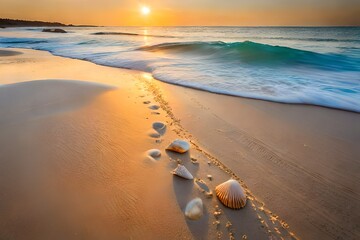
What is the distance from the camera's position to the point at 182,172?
6.20 ft

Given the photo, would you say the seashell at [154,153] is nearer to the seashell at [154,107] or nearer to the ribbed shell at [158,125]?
the ribbed shell at [158,125]

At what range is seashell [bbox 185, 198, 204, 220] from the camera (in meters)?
1.51

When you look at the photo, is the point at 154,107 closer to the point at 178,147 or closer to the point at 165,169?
the point at 178,147

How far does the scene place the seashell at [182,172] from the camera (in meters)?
1.87

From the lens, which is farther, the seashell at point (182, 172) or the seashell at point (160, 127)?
the seashell at point (160, 127)

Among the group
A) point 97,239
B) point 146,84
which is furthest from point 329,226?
point 146,84

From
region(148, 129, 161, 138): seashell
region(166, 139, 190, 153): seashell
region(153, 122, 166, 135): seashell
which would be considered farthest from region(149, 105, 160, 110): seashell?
region(166, 139, 190, 153): seashell

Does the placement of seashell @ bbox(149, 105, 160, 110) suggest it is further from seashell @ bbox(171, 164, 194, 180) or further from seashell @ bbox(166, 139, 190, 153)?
seashell @ bbox(171, 164, 194, 180)

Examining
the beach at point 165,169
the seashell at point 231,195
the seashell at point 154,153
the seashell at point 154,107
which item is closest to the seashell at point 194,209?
the beach at point 165,169

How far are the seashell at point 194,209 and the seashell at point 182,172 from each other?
0.90 feet

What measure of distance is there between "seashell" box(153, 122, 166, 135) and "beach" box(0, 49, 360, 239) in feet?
0.32

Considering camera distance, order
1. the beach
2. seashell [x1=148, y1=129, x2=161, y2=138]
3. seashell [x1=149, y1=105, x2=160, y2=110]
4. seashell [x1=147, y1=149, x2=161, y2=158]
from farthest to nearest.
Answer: seashell [x1=149, y1=105, x2=160, y2=110]
seashell [x1=148, y1=129, x2=161, y2=138]
seashell [x1=147, y1=149, x2=161, y2=158]
the beach

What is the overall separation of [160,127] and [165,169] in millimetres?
872

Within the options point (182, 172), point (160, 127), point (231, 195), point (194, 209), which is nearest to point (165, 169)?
point (182, 172)
